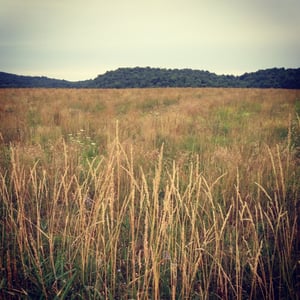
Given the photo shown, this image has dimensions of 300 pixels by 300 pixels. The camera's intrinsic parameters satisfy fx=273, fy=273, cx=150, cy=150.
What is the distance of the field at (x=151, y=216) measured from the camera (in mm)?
1624

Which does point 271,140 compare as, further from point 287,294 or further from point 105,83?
point 105,83

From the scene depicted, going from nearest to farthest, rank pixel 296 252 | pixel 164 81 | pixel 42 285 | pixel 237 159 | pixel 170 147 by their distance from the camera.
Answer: pixel 42 285
pixel 296 252
pixel 237 159
pixel 170 147
pixel 164 81

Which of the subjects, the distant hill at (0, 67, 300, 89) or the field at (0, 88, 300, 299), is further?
the distant hill at (0, 67, 300, 89)

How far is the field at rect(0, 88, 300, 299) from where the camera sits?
1.62 metres

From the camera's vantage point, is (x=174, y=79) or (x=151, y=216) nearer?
(x=151, y=216)

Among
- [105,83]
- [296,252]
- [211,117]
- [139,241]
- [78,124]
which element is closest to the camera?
[296,252]

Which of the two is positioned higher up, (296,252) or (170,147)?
(170,147)

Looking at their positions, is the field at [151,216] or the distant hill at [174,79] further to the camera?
the distant hill at [174,79]

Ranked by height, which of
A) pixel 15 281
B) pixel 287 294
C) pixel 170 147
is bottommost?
pixel 287 294

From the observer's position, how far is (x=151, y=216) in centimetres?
242

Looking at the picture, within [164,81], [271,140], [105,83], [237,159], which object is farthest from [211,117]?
[105,83]

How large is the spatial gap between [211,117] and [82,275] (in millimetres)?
6686

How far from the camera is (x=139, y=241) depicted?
90.3 inches

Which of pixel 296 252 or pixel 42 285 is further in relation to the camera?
pixel 296 252
